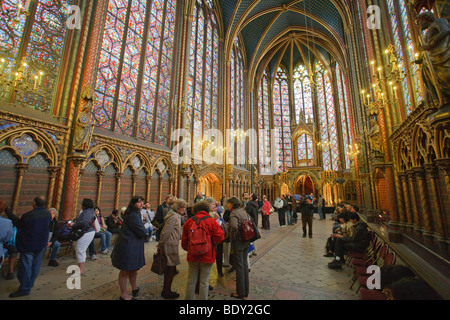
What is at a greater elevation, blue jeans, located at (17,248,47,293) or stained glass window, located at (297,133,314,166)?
stained glass window, located at (297,133,314,166)

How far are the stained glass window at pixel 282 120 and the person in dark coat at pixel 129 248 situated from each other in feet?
68.5

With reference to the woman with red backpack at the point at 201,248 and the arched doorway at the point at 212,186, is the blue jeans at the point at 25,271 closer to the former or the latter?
the woman with red backpack at the point at 201,248

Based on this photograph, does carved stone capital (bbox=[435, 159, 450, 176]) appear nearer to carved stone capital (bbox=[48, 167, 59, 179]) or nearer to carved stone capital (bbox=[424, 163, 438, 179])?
carved stone capital (bbox=[424, 163, 438, 179])

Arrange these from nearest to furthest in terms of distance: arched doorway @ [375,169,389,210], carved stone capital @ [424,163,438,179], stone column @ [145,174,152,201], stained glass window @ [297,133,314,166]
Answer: carved stone capital @ [424,163,438,179], stone column @ [145,174,152,201], arched doorway @ [375,169,389,210], stained glass window @ [297,133,314,166]

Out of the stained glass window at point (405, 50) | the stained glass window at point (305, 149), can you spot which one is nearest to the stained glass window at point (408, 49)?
the stained glass window at point (405, 50)

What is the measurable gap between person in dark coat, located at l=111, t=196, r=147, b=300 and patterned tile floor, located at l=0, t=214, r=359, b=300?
41 centimetres

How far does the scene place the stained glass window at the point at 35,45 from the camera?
16.5ft

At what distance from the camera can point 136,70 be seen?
8703 millimetres

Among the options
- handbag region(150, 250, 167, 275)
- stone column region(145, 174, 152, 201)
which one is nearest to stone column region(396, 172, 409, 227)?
handbag region(150, 250, 167, 275)

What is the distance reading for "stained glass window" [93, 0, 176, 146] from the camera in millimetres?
7566

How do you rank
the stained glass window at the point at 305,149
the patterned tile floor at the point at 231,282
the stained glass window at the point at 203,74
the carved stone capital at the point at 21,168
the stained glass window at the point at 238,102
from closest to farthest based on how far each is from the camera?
the patterned tile floor at the point at 231,282, the carved stone capital at the point at 21,168, the stained glass window at the point at 203,74, the stained glass window at the point at 238,102, the stained glass window at the point at 305,149

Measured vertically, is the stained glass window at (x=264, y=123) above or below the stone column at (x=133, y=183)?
above

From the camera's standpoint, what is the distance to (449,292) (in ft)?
7.47
